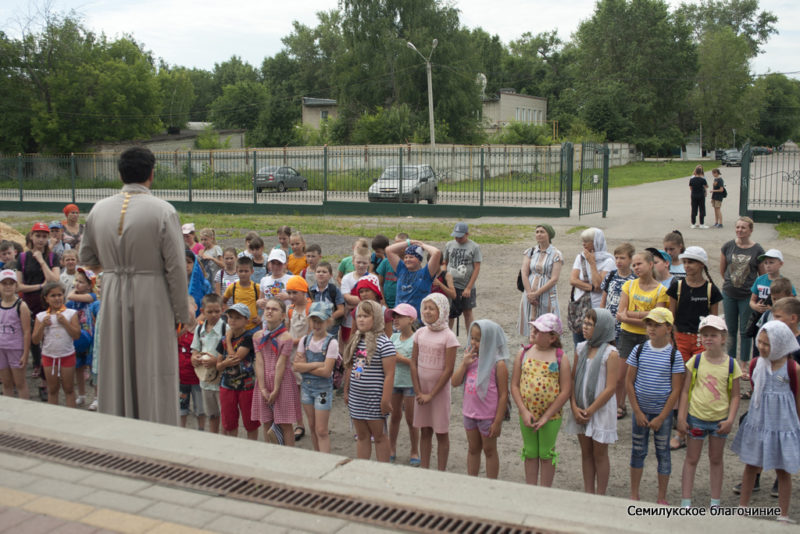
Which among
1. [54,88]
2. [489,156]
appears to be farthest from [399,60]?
[489,156]

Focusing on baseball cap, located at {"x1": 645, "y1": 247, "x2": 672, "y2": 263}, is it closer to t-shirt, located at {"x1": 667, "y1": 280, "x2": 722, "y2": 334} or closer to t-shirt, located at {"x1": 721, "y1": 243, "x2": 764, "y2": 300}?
t-shirt, located at {"x1": 667, "y1": 280, "x2": 722, "y2": 334}

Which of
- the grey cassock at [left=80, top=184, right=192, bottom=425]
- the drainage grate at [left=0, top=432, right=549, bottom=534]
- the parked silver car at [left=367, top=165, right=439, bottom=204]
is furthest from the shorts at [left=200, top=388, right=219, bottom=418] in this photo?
the parked silver car at [left=367, top=165, right=439, bottom=204]

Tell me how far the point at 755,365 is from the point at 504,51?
96464mm

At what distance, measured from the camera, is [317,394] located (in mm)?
6289

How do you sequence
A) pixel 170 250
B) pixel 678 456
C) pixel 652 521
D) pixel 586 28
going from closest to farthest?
pixel 652 521, pixel 170 250, pixel 678 456, pixel 586 28

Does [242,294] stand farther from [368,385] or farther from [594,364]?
[594,364]

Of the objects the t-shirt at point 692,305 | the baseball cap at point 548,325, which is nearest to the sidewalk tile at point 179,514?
the baseball cap at point 548,325

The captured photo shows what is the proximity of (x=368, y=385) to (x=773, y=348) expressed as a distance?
3.02 m

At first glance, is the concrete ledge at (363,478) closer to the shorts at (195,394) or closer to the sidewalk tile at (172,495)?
the sidewalk tile at (172,495)

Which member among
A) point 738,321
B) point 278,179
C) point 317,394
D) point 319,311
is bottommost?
point 317,394

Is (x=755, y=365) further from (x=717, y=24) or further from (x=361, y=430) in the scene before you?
(x=717, y=24)

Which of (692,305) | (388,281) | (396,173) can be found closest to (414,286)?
(388,281)

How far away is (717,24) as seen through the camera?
95500mm

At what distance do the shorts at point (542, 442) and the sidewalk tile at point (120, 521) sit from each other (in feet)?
9.16
